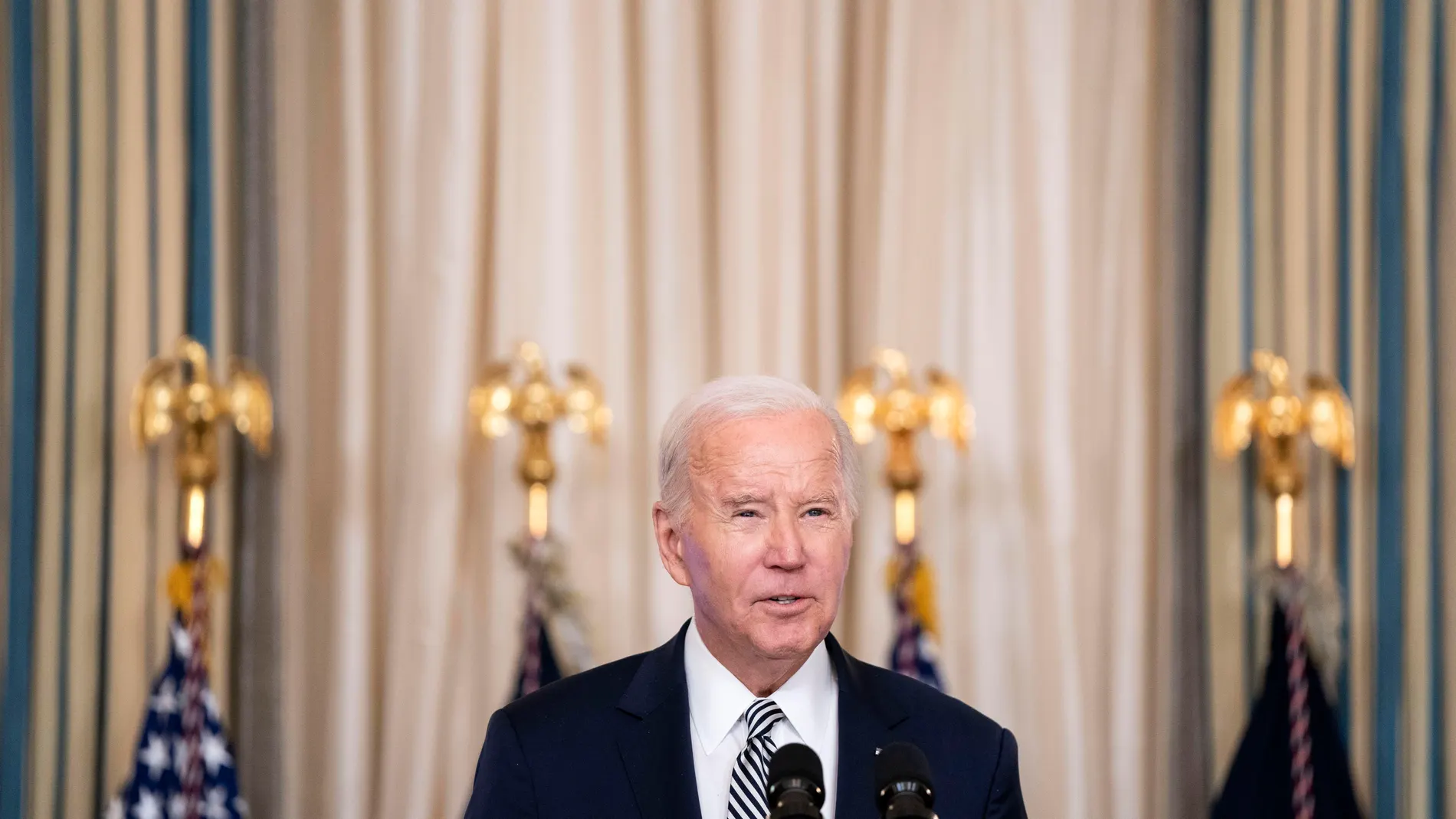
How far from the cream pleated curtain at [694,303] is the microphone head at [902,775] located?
12.0 ft

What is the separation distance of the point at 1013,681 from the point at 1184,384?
121cm

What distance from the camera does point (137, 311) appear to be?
509 centimetres

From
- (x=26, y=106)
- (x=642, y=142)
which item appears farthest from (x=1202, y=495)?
(x=26, y=106)

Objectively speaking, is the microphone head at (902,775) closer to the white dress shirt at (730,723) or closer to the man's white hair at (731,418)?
the white dress shirt at (730,723)

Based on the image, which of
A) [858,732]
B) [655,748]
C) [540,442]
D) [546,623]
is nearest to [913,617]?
[546,623]

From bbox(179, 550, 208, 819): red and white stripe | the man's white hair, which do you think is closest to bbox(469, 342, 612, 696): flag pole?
bbox(179, 550, 208, 819): red and white stripe

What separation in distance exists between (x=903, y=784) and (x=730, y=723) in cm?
54

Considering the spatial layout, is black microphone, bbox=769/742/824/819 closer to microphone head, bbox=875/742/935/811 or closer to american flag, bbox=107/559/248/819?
microphone head, bbox=875/742/935/811

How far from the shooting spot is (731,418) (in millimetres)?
2268

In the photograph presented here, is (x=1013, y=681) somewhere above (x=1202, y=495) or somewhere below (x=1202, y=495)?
below

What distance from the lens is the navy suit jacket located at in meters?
2.23

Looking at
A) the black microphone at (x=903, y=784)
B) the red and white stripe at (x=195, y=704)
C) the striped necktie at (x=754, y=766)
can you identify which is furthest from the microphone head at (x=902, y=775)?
the red and white stripe at (x=195, y=704)

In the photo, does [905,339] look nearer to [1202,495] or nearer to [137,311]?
[1202,495]

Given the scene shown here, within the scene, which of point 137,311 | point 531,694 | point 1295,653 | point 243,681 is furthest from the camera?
point 243,681
